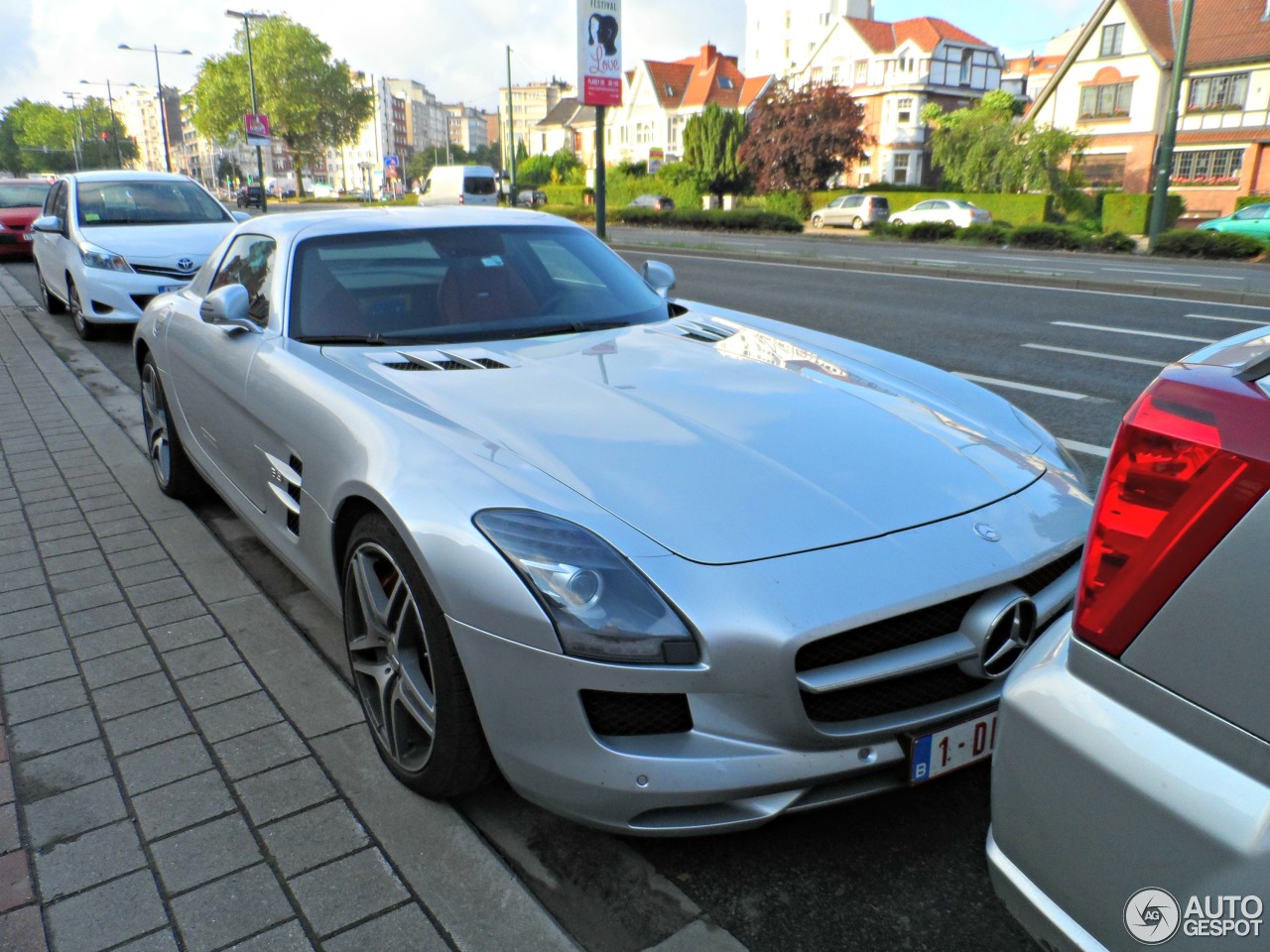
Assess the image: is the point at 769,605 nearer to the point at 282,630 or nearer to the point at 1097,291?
the point at 282,630

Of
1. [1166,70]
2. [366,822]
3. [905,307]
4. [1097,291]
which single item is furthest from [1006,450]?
[1166,70]

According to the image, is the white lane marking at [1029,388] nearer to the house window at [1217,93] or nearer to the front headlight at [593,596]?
the front headlight at [593,596]

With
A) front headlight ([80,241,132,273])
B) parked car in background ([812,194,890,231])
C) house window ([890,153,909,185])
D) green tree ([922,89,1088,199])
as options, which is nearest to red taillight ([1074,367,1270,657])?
front headlight ([80,241,132,273])

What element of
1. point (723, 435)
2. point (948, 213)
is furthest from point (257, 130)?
point (723, 435)

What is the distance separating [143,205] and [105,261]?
1.42 meters

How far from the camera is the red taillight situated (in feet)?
3.99

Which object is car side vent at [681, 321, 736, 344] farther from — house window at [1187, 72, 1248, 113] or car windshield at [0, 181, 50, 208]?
house window at [1187, 72, 1248, 113]

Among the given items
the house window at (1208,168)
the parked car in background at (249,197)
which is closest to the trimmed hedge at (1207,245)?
the house window at (1208,168)

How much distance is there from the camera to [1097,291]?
569 inches

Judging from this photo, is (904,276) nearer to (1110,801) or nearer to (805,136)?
(1110,801)

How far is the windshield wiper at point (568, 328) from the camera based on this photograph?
3600 millimetres

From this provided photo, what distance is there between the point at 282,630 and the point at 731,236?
96.3 feet

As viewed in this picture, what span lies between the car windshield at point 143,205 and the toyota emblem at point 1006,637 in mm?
10315

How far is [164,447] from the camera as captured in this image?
4895 mm
